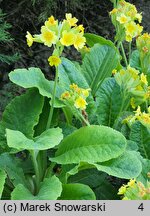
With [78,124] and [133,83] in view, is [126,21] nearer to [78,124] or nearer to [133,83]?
[133,83]

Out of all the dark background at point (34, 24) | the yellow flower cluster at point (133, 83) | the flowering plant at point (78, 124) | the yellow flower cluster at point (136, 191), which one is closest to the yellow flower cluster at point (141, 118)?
the flowering plant at point (78, 124)

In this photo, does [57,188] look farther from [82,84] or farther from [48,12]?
[48,12]

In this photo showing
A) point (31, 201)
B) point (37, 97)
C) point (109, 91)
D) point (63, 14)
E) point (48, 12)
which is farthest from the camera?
point (63, 14)

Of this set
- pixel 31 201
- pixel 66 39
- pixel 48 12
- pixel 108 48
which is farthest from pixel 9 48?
pixel 31 201

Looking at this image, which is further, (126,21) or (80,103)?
(126,21)

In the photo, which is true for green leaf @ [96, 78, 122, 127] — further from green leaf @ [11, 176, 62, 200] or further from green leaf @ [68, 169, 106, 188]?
green leaf @ [11, 176, 62, 200]

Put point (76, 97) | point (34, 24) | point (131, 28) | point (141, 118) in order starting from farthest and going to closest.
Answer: point (34, 24) < point (131, 28) < point (141, 118) < point (76, 97)

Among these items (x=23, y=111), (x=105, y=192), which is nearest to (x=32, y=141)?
(x=23, y=111)
